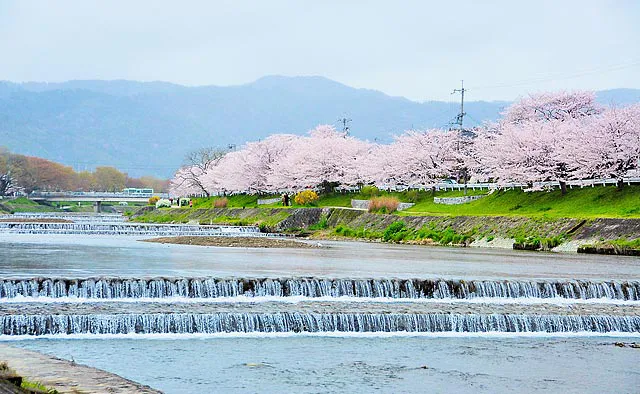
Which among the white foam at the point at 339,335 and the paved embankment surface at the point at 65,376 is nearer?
the paved embankment surface at the point at 65,376

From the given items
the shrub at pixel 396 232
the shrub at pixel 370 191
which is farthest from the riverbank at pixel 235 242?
the shrub at pixel 370 191

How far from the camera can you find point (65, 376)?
17.0 m

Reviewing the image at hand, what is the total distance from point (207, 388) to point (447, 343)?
8.57 m

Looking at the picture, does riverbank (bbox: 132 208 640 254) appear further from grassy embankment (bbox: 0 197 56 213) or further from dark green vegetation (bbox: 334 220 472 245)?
grassy embankment (bbox: 0 197 56 213)

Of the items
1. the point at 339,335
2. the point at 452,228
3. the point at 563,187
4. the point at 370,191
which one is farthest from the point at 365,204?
the point at 339,335

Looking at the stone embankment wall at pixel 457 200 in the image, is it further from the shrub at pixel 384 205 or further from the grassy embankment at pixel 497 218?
the shrub at pixel 384 205

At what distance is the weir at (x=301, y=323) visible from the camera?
2509cm

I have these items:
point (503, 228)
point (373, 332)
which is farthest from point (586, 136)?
point (373, 332)

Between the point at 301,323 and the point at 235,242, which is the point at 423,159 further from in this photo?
the point at 301,323

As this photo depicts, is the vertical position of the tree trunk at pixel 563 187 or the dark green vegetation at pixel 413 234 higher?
the tree trunk at pixel 563 187

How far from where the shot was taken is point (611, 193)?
2628 inches

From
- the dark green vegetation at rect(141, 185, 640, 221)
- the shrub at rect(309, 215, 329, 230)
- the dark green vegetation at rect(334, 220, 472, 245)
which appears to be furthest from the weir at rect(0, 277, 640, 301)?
the shrub at rect(309, 215, 329, 230)

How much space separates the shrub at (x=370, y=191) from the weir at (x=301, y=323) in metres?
71.4

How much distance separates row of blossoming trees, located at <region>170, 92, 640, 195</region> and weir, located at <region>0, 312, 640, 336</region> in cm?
4167
